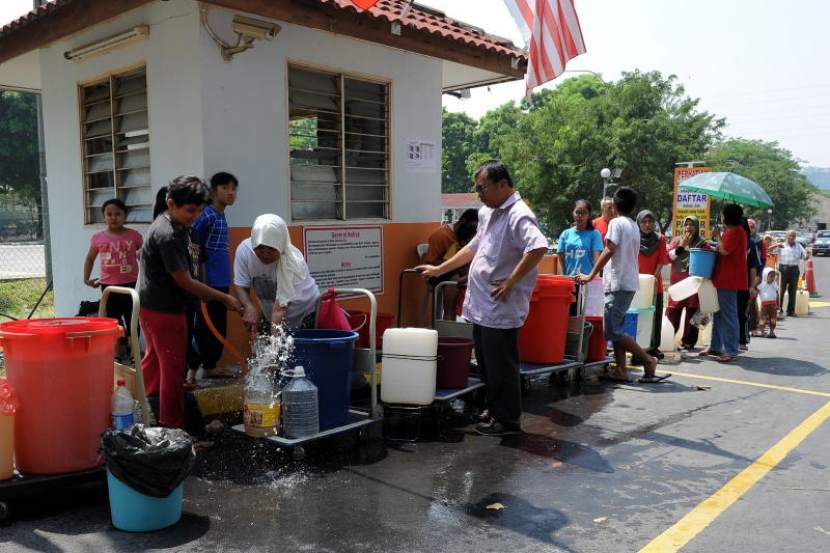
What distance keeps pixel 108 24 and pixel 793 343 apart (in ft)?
33.6

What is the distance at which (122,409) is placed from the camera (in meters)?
3.93

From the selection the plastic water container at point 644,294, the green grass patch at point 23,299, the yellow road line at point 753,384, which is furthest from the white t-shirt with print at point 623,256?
the green grass patch at point 23,299

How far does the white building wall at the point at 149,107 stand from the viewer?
641 centimetres

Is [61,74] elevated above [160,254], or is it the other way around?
[61,74]

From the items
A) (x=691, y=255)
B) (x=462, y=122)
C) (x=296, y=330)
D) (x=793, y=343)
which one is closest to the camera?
(x=296, y=330)

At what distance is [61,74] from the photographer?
26.2 ft

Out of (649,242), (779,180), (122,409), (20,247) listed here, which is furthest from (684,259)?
(779,180)

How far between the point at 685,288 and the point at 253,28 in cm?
618

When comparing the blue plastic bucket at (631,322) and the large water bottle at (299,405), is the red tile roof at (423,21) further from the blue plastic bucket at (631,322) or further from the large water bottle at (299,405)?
the large water bottle at (299,405)

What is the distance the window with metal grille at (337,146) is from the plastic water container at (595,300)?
8.71ft

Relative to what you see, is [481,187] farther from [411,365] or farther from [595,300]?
[595,300]

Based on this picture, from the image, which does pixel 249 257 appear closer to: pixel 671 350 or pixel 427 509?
pixel 427 509

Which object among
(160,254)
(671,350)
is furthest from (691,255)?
(160,254)

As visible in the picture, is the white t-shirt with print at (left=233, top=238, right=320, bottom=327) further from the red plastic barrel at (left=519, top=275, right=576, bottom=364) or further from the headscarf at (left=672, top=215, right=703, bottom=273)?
the headscarf at (left=672, top=215, right=703, bottom=273)
